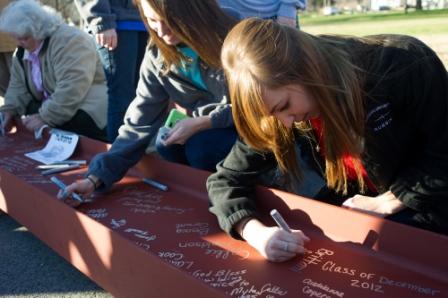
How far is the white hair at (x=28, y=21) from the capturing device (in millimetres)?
3053

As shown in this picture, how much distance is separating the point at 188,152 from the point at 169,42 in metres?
0.47

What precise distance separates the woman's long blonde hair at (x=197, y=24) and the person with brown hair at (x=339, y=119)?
422 millimetres

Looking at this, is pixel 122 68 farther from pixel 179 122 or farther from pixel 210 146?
pixel 210 146

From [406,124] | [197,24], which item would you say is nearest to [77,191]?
[197,24]

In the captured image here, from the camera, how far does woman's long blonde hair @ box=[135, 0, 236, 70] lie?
1745 mm

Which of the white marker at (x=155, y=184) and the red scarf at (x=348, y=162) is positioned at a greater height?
the red scarf at (x=348, y=162)

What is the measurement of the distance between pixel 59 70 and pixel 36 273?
1483 mm

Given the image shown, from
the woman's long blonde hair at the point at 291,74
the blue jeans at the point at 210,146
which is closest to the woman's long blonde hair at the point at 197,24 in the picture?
the blue jeans at the point at 210,146

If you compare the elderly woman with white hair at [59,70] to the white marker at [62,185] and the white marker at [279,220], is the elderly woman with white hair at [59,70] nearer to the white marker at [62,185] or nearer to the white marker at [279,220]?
the white marker at [62,185]

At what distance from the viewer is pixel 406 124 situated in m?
1.38

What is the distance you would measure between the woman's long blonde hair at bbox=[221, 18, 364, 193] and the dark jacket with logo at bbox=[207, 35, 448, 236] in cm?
6

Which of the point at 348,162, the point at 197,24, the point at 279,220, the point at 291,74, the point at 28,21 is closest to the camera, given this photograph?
the point at 291,74

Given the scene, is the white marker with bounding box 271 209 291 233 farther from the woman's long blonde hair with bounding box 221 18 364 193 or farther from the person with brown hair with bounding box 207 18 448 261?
the woman's long blonde hair with bounding box 221 18 364 193

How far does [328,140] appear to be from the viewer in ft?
4.49
